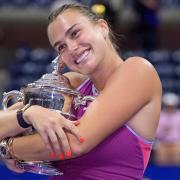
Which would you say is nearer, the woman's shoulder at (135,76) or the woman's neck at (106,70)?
the woman's shoulder at (135,76)

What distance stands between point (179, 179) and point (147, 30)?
323 cm

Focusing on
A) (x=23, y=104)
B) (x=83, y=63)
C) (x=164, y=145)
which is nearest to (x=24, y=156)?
(x=23, y=104)

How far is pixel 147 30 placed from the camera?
6543 mm

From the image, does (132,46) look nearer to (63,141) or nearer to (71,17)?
(71,17)

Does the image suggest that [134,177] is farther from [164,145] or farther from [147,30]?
[147,30]

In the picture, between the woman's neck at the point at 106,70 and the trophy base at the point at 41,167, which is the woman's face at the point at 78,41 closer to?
the woman's neck at the point at 106,70

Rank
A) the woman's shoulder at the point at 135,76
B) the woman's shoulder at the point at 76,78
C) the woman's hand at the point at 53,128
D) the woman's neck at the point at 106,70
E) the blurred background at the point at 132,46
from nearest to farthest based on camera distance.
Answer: the woman's hand at the point at 53,128
the woman's shoulder at the point at 135,76
the woman's neck at the point at 106,70
the woman's shoulder at the point at 76,78
the blurred background at the point at 132,46

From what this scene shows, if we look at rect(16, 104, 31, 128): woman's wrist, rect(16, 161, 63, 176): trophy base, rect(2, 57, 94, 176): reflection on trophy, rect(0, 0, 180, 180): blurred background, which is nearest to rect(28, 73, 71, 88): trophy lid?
rect(2, 57, 94, 176): reflection on trophy

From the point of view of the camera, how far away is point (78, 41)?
5.35ft

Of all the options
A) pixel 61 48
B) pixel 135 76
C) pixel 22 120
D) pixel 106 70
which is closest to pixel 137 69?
pixel 135 76

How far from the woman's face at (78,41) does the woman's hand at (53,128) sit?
208 mm

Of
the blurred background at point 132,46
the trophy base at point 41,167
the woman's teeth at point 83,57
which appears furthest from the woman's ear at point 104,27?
the blurred background at point 132,46

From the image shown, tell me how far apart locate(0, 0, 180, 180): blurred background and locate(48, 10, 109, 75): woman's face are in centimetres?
111

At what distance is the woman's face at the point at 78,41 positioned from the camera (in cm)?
163
